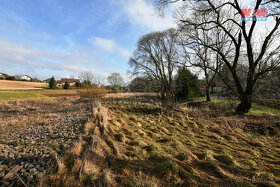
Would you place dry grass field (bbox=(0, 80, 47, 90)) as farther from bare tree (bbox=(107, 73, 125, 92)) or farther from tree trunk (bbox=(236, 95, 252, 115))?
tree trunk (bbox=(236, 95, 252, 115))

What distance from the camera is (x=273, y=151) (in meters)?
3.88

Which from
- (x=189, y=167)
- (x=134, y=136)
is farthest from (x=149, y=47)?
(x=189, y=167)

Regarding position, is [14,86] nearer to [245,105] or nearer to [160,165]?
[160,165]

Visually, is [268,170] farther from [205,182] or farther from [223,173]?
[205,182]

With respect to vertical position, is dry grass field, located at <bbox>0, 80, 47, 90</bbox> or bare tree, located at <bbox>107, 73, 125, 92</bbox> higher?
bare tree, located at <bbox>107, 73, 125, 92</bbox>

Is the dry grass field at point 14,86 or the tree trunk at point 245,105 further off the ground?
the dry grass field at point 14,86

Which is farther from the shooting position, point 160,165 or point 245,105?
point 245,105

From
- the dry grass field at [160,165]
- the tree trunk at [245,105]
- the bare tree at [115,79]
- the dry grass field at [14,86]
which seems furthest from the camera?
the bare tree at [115,79]

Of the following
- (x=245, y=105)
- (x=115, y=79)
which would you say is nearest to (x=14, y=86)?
(x=115, y=79)

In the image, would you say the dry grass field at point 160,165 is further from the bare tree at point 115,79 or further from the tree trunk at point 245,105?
the bare tree at point 115,79

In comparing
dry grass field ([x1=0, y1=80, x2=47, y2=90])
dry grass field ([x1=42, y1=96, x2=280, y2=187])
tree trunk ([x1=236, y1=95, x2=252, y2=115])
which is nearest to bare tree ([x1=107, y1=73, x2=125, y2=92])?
dry grass field ([x1=0, y1=80, x2=47, y2=90])

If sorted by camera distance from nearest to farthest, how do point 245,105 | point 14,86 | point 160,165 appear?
1. point 160,165
2. point 245,105
3. point 14,86

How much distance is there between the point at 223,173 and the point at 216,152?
1269 mm

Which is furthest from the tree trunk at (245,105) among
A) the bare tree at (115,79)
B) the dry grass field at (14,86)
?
the dry grass field at (14,86)
